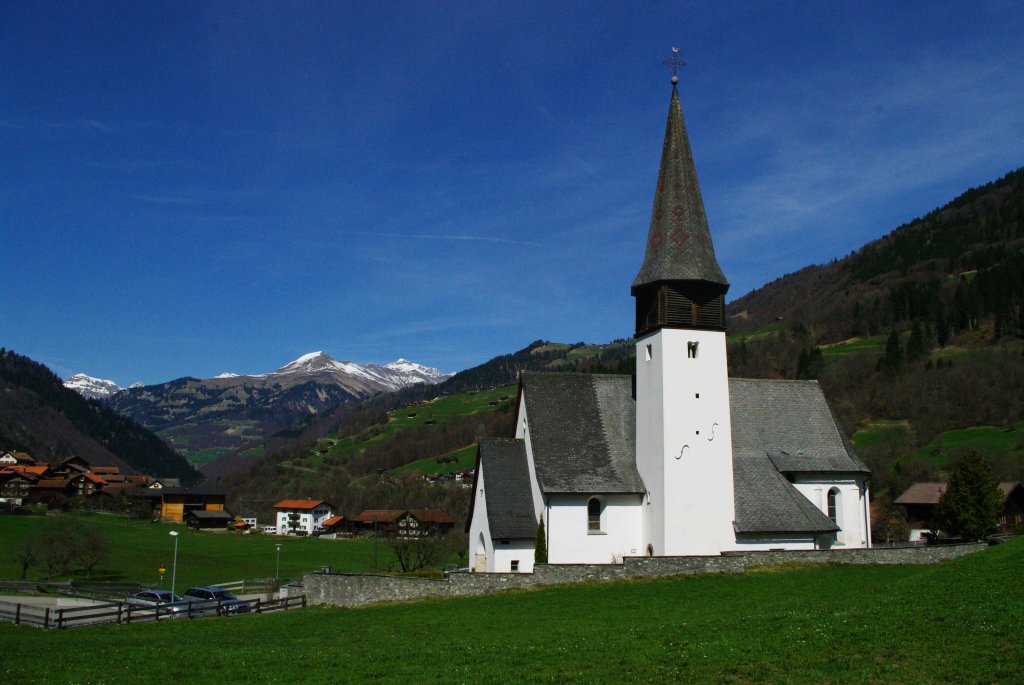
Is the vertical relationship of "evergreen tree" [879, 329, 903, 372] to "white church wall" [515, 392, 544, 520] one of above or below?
above

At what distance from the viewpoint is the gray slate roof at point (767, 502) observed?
115 ft

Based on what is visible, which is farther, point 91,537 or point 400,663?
point 91,537

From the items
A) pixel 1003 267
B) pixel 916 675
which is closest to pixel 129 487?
pixel 916 675

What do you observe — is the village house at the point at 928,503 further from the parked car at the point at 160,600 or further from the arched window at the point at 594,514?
the parked car at the point at 160,600

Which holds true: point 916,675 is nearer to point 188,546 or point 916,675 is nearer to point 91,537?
point 91,537

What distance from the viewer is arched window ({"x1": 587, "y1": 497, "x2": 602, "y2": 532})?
35.6 metres

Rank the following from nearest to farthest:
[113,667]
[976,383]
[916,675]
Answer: [916,675], [113,667], [976,383]

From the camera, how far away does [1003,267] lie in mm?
156750

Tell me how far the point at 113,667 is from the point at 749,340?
600 ft

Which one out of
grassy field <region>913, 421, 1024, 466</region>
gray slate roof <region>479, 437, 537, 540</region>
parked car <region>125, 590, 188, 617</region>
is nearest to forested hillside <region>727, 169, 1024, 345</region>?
grassy field <region>913, 421, 1024, 466</region>

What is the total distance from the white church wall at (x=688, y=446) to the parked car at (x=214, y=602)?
58.9ft

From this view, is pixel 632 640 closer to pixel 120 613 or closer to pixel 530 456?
pixel 530 456

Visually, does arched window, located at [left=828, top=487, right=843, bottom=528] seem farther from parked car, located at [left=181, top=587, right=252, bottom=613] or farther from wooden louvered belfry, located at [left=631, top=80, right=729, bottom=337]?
parked car, located at [left=181, top=587, right=252, bottom=613]

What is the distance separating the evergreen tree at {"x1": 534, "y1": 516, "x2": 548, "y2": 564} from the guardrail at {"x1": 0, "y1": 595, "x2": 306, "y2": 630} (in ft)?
35.3
